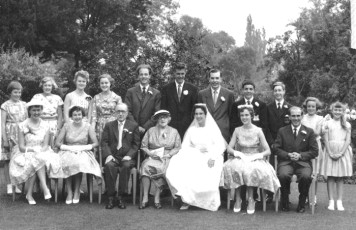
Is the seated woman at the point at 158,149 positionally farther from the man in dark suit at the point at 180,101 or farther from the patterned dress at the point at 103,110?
the patterned dress at the point at 103,110

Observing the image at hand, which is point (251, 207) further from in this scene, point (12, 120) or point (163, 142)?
point (12, 120)

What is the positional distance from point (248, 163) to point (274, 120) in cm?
104

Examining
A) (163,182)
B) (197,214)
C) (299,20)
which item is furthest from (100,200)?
(299,20)

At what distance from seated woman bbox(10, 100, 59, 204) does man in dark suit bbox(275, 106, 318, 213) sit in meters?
3.50

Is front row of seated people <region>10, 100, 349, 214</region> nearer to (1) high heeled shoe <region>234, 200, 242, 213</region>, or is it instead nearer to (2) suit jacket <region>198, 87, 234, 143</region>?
(1) high heeled shoe <region>234, 200, 242, 213</region>

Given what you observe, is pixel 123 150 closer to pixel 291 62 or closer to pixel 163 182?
pixel 163 182

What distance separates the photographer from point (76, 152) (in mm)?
7629

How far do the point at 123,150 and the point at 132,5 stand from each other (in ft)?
78.9

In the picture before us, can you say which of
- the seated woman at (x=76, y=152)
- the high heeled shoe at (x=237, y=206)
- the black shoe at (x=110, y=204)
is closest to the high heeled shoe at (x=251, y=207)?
the high heeled shoe at (x=237, y=206)

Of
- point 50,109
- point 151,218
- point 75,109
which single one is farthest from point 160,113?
point 50,109

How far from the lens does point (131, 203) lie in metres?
7.70

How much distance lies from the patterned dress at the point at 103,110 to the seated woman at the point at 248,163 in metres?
2.07

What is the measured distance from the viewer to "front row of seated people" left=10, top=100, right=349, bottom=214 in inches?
285

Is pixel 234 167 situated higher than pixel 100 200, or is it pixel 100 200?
pixel 234 167
